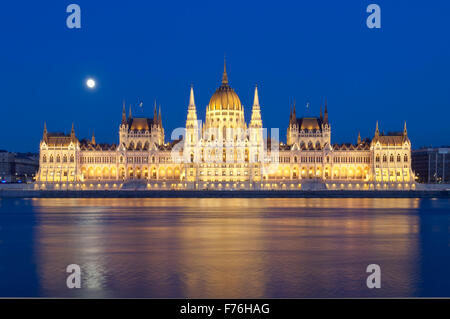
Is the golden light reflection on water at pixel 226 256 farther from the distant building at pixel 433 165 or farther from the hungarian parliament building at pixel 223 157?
the distant building at pixel 433 165

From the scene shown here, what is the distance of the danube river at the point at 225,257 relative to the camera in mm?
19891

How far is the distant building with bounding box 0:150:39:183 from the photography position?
149 metres

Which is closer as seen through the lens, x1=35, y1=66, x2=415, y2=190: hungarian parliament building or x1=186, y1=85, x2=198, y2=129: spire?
x1=35, y1=66, x2=415, y2=190: hungarian parliament building

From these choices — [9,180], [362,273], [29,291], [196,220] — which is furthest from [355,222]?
[9,180]

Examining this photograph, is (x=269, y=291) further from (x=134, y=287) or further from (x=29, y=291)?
(x=29, y=291)

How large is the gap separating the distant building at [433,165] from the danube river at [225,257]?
335 feet

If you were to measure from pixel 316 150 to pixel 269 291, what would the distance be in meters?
104

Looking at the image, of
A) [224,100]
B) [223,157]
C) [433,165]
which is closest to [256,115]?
[224,100]

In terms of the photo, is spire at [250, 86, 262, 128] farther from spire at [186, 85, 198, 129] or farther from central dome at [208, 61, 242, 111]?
spire at [186, 85, 198, 129]

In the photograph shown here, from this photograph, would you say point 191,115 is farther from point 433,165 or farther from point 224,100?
point 433,165

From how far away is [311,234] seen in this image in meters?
36.0

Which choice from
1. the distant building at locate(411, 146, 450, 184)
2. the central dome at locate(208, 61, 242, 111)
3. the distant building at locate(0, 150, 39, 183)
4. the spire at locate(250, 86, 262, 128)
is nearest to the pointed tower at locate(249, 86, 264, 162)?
the spire at locate(250, 86, 262, 128)

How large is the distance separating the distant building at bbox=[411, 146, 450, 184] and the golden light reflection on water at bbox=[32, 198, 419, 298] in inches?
4019
